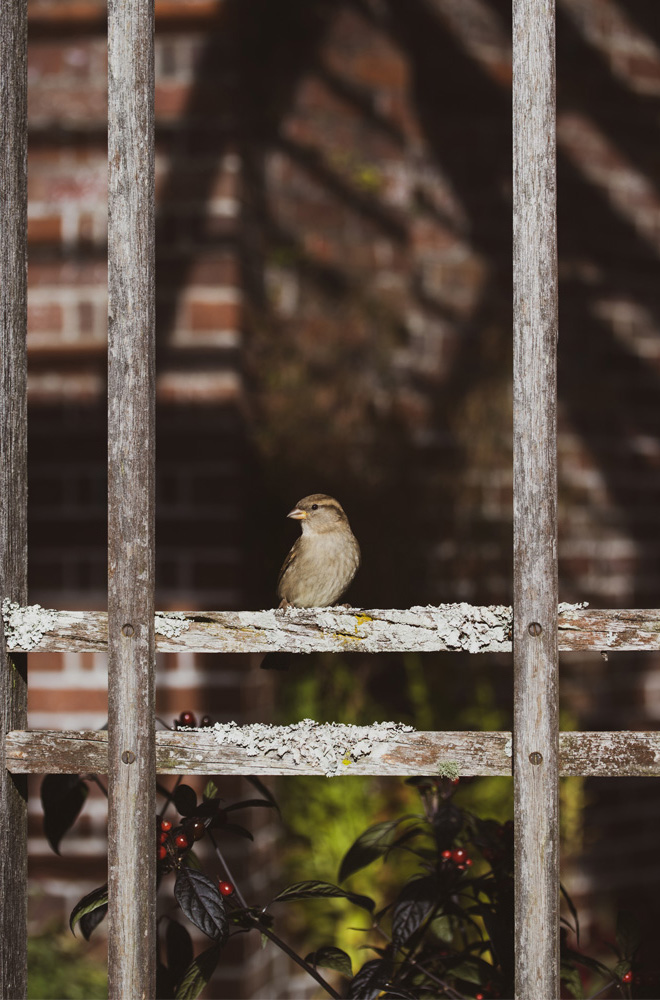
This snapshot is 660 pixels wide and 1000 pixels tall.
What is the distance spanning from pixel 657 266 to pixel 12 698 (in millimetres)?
3767

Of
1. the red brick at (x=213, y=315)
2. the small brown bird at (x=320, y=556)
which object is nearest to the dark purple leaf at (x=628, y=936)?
the small brown bird at (x=320, y=556)

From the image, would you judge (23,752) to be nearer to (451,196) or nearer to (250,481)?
(250,481)

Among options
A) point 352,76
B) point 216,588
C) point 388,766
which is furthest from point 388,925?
point 352,76

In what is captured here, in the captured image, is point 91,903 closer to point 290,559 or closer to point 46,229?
point 290,559

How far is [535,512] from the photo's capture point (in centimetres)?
179

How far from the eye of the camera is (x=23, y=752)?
6.44 feet

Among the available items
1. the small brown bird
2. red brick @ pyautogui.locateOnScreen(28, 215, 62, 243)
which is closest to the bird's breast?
the small brown bird

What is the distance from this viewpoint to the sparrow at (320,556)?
3.00 m

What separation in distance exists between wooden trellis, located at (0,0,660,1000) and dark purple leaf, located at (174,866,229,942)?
67 mm

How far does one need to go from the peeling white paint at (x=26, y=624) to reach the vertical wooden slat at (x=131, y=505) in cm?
15

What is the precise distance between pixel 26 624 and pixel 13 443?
340 mm

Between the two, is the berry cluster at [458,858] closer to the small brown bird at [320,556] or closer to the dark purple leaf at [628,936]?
the dark purple leaf at [628,936]

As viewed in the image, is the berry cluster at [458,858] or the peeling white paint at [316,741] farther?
the berry cluster at [458,858]

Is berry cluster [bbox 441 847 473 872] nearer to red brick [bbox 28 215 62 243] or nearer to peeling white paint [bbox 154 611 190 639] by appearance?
peeling white paint [bbox 154 611 190 639]
